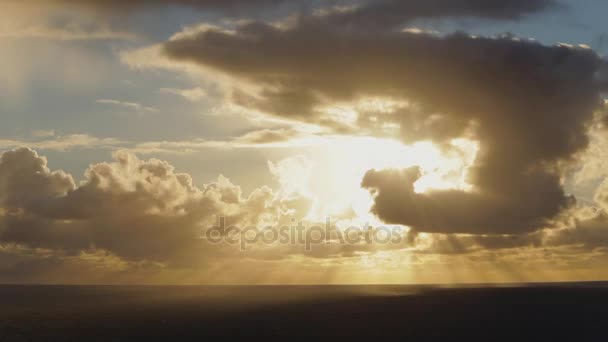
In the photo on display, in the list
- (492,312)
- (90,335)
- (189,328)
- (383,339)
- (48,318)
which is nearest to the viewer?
(383,339)

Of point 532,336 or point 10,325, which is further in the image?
point 10,325

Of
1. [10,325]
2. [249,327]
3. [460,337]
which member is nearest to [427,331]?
[460,337]

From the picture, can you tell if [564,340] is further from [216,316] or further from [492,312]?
[216,316]

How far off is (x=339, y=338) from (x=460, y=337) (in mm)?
24273

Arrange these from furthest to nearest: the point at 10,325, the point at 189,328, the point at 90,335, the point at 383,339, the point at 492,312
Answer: the point at 492,312 < the point at 10,325 < the point at 189,328 < the point at 90,335 < the point at 383,339

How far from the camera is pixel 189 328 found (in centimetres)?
12650

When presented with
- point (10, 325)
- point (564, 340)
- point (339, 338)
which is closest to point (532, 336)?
point (564, 340)

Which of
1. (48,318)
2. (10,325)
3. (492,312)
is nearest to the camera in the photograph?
(10,325)

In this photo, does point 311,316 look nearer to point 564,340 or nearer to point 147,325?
point 147,325

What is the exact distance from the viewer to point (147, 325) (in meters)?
134

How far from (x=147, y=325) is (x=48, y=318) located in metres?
41.8

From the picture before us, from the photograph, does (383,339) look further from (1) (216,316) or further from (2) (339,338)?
(1) (216,316)

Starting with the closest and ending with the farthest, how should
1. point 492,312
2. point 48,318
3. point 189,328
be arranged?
1. point 189,328
2. point 48,318
3. point 492,312

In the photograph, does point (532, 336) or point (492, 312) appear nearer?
point (532, 336)
